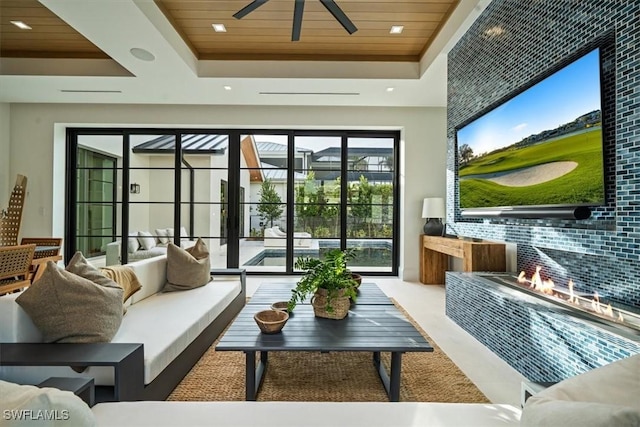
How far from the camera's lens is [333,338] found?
6.02 feet

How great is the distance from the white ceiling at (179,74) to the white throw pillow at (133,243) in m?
2.29

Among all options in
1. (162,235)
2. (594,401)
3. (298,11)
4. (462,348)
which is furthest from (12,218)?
(594,401)

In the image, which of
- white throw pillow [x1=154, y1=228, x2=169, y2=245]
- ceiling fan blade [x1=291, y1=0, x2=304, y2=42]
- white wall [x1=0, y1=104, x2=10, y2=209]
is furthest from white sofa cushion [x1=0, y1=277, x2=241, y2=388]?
white wall [x1=0, y1=104, x2=10, y2=209]

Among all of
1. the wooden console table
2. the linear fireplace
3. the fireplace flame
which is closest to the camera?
the linear fireplace

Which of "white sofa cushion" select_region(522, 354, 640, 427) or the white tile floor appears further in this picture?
the white tile floor

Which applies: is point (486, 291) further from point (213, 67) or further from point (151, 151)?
point (151, 151)

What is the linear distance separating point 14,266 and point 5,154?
3231mm

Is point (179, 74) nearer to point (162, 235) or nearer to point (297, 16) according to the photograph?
point (297, 16)

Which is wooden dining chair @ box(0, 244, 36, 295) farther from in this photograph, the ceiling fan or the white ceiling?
the ceiling fan

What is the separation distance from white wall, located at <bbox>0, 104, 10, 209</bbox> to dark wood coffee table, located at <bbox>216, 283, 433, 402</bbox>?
571 cm

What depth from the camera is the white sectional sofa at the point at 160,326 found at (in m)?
1.54

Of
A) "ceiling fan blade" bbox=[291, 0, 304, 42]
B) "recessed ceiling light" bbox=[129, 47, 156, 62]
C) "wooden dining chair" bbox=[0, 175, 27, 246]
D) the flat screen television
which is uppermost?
"recessed ceiling light" bbox=[129, 47, 156, 62]

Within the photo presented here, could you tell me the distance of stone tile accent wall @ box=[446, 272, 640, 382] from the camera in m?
1.63

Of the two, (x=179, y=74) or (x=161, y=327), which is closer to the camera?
(x=161, y=327)
